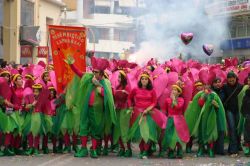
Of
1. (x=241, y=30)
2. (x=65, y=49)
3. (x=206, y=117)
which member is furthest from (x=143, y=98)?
(x=241, y=30)

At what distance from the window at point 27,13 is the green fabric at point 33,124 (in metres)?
22.2

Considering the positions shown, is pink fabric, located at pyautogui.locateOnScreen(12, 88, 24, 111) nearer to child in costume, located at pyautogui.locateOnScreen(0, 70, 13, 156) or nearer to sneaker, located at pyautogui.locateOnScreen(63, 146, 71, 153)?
child in costume, located at pyautogui.locateOnScreen(0, 70, 13, 156)

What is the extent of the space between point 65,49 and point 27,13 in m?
23.0

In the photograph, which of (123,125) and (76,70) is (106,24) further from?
(123,125)

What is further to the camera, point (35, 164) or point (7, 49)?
point (7, 49)

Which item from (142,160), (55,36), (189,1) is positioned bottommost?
(142,160)

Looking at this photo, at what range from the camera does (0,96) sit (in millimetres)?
11266

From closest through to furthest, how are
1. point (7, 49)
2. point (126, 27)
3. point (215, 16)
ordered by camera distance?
1. point (7, 49)
2. point (215, 16)
3. point (126, 27)

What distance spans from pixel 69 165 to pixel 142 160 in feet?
4.83

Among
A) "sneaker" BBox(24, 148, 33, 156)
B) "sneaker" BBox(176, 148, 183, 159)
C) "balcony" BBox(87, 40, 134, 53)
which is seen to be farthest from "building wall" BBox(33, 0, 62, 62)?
"balcony" BBox(87, 40, 134, 53)

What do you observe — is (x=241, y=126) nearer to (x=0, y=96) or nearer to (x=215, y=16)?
(x=0, y=96)

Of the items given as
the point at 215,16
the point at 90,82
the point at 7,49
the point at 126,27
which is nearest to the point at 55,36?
the point at 90,82

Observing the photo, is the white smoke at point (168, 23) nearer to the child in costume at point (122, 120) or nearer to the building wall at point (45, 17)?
the building wall at point (45, 17)

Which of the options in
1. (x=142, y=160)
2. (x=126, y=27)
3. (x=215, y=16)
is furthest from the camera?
(x=126, y=27)
